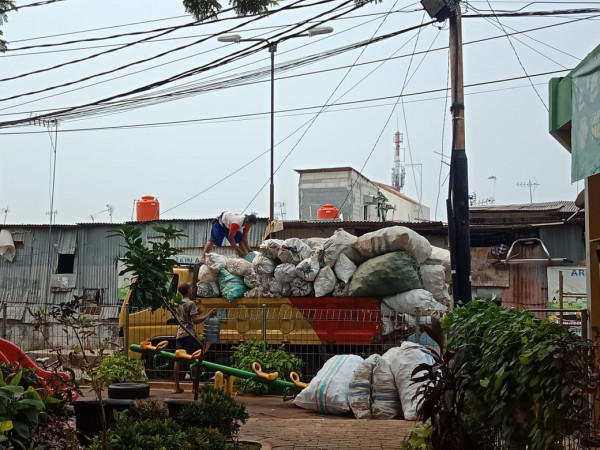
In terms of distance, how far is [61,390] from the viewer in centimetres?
685

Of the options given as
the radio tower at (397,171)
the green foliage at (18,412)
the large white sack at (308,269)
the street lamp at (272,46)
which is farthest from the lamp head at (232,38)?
the radio tower at (397,171)

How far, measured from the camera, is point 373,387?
437 inches

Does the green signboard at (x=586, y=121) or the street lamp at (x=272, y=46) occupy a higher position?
the street lamp at (x=272, y=46)

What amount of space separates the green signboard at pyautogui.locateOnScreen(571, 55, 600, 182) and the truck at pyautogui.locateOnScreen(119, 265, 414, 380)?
6837mm

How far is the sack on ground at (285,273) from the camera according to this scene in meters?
14.5

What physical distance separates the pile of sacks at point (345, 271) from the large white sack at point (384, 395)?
2.95m

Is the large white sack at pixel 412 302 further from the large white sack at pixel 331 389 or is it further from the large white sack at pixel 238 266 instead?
the large white sack at pixel 238 266

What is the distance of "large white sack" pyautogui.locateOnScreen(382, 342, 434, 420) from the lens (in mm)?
10562

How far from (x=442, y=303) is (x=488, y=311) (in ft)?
26.9

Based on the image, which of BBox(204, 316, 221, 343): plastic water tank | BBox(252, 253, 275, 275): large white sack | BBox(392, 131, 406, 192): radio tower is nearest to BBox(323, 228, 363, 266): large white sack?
BBox(252, 253, 275, 275): large white sack

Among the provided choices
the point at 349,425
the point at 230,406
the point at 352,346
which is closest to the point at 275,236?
the point at 352,346

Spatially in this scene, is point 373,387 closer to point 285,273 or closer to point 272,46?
point 285,273

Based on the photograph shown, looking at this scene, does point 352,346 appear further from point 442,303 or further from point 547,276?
point 547,276

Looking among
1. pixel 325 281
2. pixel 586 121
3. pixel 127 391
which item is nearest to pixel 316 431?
pixel 127 391
